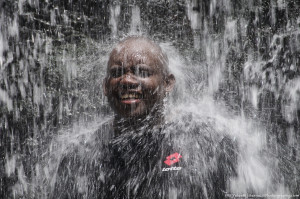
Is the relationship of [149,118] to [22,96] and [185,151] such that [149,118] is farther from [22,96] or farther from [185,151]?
[22,96]

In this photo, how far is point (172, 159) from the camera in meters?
2.01

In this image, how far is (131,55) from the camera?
2.16m

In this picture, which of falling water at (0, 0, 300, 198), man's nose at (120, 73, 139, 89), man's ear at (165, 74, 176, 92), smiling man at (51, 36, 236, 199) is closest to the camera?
smiling man at (51, 36, 236, 199)

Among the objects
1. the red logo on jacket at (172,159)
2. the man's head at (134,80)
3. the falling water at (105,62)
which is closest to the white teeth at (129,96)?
the man's head at (134,80)

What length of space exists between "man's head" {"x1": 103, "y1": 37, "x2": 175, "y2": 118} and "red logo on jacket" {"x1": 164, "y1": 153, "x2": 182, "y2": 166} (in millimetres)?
353

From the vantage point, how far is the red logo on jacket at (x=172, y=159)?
6.55 feet

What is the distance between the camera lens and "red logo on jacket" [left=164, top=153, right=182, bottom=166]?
199cm

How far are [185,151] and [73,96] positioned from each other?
2.46 metres

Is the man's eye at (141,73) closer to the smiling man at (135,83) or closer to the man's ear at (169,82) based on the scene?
the smiling man at (135,83)

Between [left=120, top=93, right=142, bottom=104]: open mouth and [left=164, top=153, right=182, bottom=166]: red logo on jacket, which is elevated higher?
[left=120, top=93, right=142, bottom=104]: open mouth

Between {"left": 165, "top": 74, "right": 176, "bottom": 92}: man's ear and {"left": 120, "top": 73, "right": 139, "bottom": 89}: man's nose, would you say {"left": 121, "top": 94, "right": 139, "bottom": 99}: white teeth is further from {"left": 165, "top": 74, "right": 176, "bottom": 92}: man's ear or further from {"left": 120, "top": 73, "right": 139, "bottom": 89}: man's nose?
{"left": 165, "top": 74, "right": 176, "bottom": 92}: man's ear

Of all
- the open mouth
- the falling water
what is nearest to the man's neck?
the open mouth

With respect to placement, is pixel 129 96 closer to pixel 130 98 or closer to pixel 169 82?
pixel 130 98

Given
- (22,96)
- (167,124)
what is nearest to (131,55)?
(167,124)
